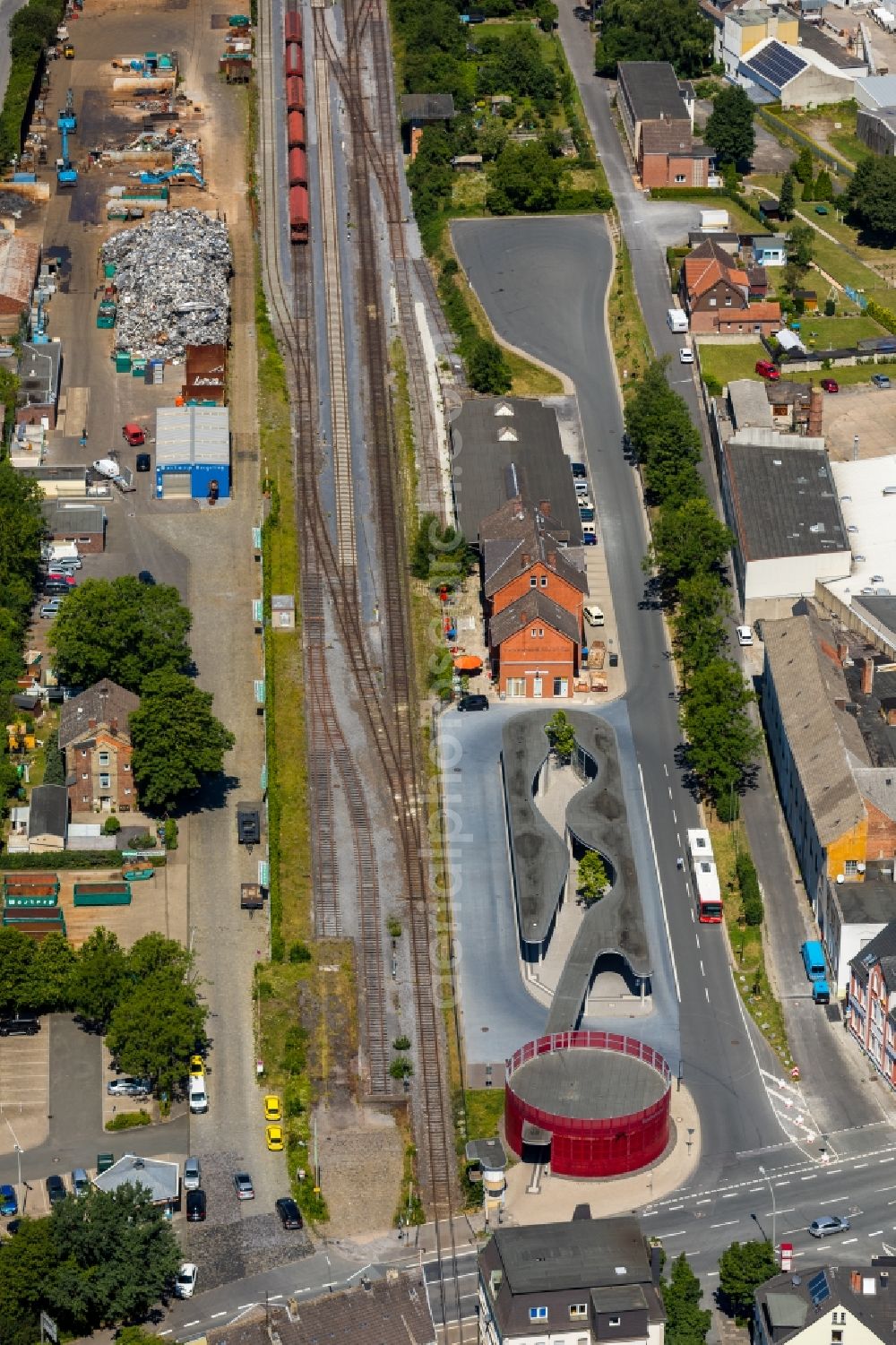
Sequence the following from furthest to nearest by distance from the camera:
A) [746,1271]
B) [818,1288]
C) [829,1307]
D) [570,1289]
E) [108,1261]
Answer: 1. [108,1261]
2. [746,1271]
3. [818,1288]
4. [570,1289]
5. [829,1307]

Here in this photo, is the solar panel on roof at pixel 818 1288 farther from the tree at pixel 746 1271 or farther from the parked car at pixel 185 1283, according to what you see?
the parked car at pixel 185 1283

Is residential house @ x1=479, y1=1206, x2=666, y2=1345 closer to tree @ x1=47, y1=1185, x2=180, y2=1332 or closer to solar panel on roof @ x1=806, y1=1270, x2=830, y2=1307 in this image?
solar panel on roof @ x1=806, y1=1270, x2=830, y2=1307

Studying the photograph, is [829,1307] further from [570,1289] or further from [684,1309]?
[570,1289]

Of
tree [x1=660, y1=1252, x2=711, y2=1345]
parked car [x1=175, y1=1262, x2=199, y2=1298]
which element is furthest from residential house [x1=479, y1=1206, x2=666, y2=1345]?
parked car [x1=175, y1=1262, x2=199, y2=1298]

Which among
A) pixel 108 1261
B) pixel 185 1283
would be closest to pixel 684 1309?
pixel 185 1283

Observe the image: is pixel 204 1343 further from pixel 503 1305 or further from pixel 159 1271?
pixel 503 1305

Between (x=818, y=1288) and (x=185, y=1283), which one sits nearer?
(x=818, y=1288)

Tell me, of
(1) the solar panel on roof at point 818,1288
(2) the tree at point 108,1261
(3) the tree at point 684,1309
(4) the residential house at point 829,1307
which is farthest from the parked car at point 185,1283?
(1) the solar panel on roof at point 818,1288
